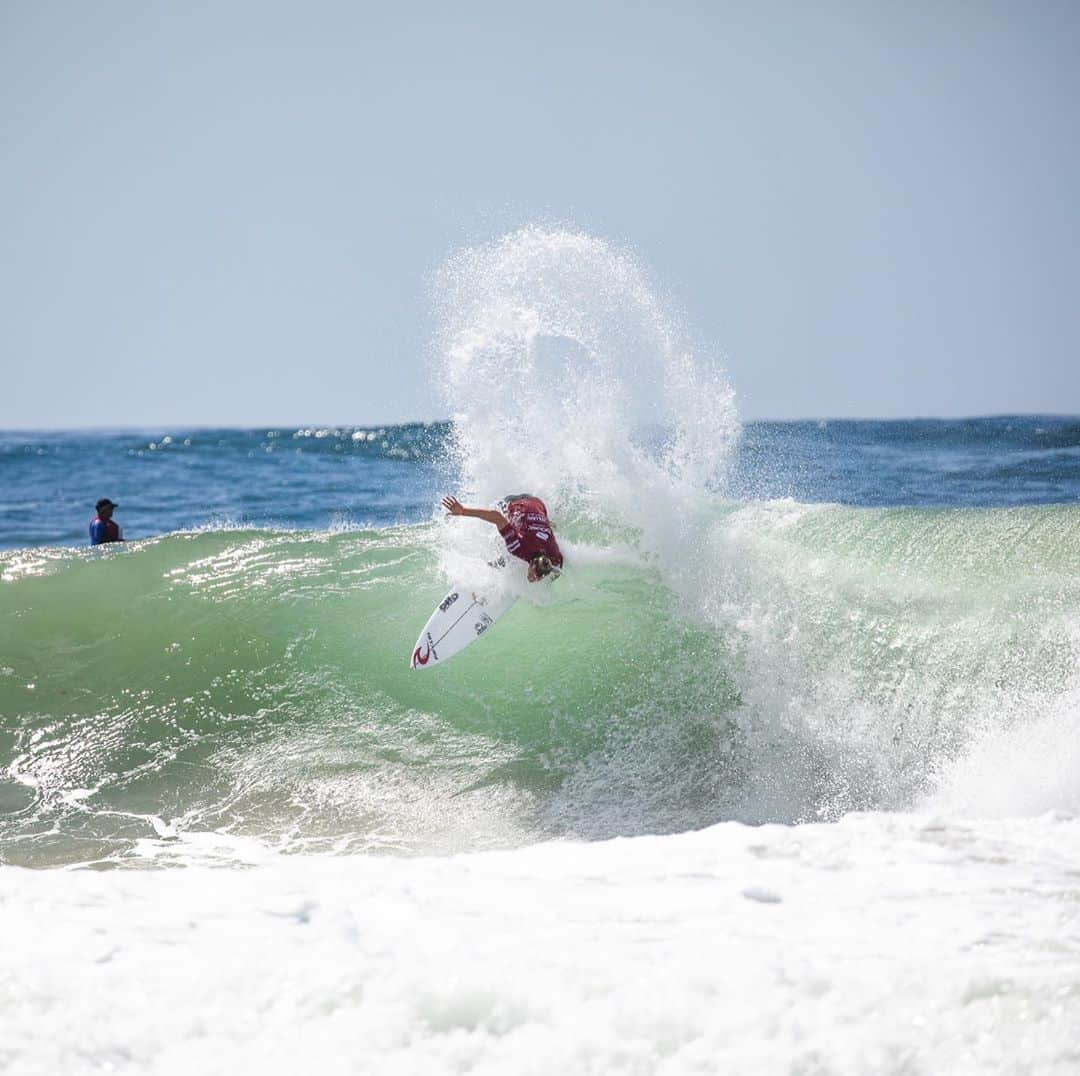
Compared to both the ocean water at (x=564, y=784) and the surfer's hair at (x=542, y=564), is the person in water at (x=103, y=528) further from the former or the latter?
the surfer's hair at (x=542, y=564)

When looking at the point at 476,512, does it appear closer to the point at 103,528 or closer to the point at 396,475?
the point at 103,528

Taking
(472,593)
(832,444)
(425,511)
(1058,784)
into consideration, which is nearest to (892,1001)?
(1058,784)

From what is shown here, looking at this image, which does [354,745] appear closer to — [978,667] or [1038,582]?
[978,667]

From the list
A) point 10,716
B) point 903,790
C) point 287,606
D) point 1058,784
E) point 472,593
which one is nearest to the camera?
point 1058,784

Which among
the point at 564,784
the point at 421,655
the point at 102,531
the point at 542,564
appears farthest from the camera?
the point at 102,531

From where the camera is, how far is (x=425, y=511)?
18.8 meters

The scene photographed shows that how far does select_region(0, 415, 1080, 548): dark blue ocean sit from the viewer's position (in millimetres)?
18641

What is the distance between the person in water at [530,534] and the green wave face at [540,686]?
54 cm

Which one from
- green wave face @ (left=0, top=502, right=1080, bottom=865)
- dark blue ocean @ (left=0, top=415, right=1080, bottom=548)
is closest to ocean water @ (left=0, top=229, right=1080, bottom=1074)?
green wave face @ (left=0, top=502, right=1080, bottom=865)

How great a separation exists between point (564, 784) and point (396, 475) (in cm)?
1998

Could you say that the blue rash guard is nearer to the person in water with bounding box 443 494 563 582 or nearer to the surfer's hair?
the person in water with bounding box 443 494 563 582

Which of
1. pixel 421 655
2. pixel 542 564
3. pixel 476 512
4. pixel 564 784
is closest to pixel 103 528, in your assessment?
pixel 421 655

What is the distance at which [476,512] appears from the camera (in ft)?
27.5

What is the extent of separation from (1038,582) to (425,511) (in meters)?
11.7
